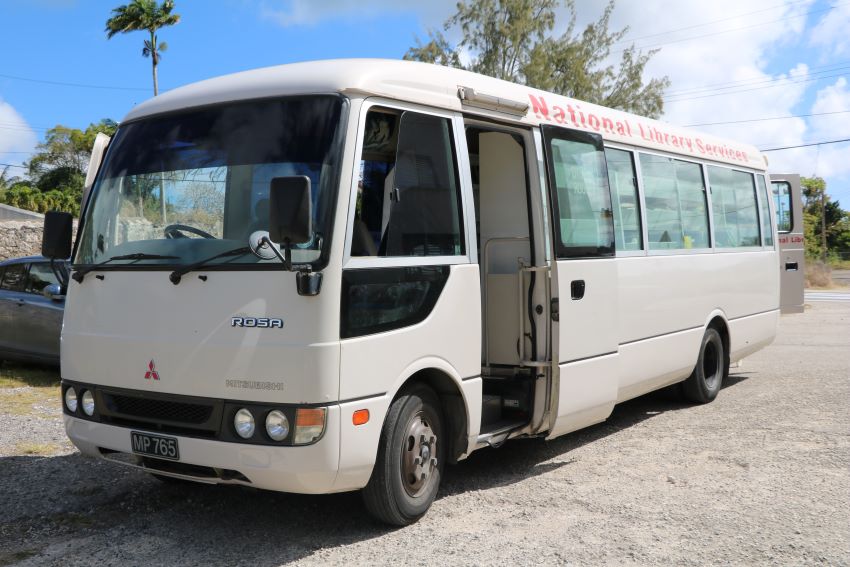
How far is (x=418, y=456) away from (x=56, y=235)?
2801 mm

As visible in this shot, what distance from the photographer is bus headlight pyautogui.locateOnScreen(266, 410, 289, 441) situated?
182 inches

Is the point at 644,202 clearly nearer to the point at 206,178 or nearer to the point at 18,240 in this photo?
the point at 206,178

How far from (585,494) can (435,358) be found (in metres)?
1.63

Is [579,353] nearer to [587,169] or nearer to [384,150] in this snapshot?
[587,169]

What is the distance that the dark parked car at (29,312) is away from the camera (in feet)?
36.0

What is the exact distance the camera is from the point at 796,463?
679cm

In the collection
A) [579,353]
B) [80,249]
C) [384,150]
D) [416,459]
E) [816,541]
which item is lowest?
[816,541]

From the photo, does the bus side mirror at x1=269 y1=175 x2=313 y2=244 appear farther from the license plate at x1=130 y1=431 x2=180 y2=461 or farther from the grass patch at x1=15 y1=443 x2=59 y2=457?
the grass patch at x1=15 y1=443 x2=59 y2=457

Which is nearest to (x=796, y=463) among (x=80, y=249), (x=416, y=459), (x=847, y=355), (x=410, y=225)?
(x=416, y=459)

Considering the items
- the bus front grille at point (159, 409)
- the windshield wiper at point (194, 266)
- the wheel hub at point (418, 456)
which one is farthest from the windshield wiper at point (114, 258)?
the wheel hub at point (418, 456)

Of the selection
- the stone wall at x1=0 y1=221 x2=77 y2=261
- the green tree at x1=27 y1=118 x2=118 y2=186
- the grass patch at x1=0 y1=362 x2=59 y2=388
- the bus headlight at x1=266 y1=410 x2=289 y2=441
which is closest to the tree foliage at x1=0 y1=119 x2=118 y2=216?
the green tree at x1=27 y1=118 x2=118 y2=186

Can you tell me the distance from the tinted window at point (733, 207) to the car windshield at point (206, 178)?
19.0 feet

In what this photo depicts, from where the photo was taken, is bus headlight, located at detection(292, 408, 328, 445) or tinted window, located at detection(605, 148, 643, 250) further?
tinted window, located at detection(605, 148, 643, 250)

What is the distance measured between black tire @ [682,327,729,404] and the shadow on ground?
2.51 meters
